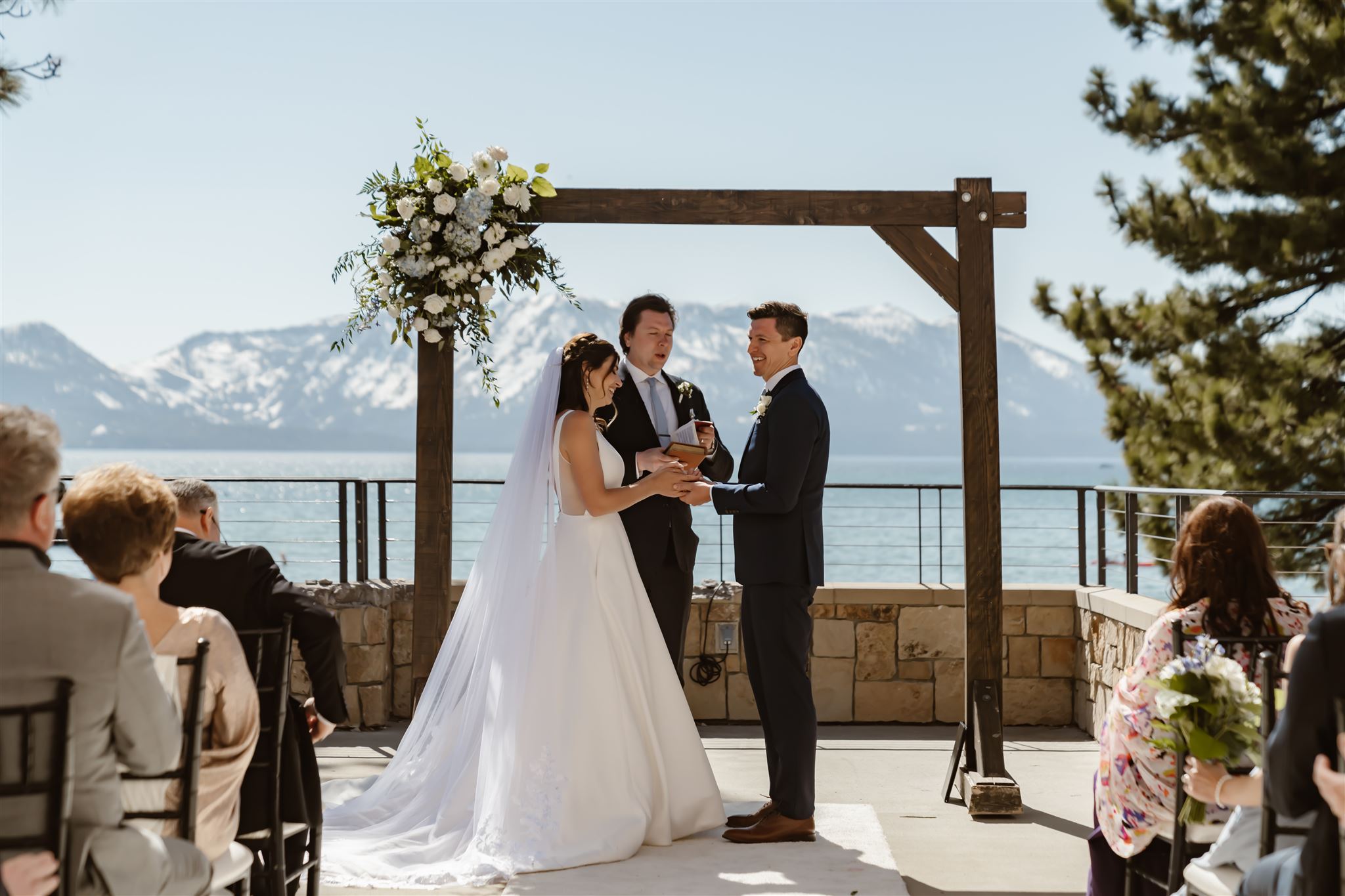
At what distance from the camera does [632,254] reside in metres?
136

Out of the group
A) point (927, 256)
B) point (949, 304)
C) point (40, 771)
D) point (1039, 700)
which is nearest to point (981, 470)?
point (949, 304)

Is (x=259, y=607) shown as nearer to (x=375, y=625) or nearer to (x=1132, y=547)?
(x=375, y=625)

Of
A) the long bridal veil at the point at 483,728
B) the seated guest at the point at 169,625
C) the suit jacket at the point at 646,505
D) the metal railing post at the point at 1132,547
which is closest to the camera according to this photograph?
the seated guest at the point at 169,625

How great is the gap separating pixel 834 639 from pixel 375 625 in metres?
2.47

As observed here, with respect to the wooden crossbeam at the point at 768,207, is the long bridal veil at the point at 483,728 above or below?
below

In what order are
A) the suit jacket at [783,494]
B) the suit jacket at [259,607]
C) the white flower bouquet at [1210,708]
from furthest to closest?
1. the suit jacket at [783,494]
2. the suit jacket at [259,607]
3. the white flower bouquet at [1210,708]

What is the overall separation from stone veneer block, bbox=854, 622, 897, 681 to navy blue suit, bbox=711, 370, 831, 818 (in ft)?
8.32

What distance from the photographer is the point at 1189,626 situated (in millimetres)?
2799

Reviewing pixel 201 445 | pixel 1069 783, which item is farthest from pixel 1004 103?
pixel 201 445

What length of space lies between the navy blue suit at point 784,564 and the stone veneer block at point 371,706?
114 inches

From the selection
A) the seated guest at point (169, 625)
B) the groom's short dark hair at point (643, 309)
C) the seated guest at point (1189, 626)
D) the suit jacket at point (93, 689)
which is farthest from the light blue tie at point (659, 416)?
the suit jacket at point (93, 689)

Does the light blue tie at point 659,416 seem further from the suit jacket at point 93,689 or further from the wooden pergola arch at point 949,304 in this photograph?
the suit jacket at point 93,689

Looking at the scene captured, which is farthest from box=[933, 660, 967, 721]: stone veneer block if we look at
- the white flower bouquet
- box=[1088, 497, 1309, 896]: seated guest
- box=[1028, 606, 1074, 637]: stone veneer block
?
the white flower bouquet

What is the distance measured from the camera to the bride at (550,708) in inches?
154
